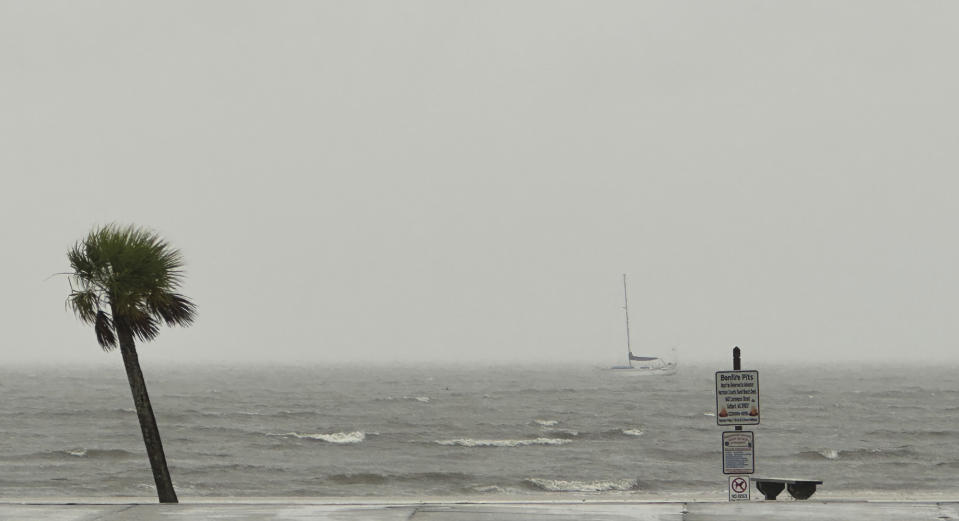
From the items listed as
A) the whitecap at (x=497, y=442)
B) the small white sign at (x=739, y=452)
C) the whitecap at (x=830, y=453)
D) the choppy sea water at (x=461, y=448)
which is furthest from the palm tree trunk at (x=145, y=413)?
the whitecap at (x=830, y=453)

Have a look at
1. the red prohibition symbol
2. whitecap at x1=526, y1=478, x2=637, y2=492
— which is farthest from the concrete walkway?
whitecap at x1=526, y1=478, x2=637, y2=492

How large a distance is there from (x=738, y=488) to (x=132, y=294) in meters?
11.8

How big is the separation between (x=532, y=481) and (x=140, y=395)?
26.2 meters

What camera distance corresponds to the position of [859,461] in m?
54.3

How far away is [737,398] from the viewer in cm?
1792

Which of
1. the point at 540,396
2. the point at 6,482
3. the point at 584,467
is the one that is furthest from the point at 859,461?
the point at 540,396

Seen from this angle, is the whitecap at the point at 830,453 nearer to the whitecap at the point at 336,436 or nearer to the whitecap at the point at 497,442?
the whitecap at the point at 497,442

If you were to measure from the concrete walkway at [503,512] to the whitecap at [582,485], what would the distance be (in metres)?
26.3

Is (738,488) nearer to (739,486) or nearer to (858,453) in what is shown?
(739,486)

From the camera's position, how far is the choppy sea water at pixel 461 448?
43.8 m

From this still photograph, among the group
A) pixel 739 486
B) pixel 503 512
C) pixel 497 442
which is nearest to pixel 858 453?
pixel 497 442

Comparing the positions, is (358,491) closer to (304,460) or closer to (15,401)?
(304,460)

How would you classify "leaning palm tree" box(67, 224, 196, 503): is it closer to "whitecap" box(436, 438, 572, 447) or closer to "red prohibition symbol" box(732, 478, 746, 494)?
"red prohibition symbol" box(732, 478, 746, 494)

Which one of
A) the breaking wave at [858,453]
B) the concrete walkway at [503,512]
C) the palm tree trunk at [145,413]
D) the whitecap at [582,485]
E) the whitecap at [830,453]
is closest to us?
the concrete walkway at [503,512]
